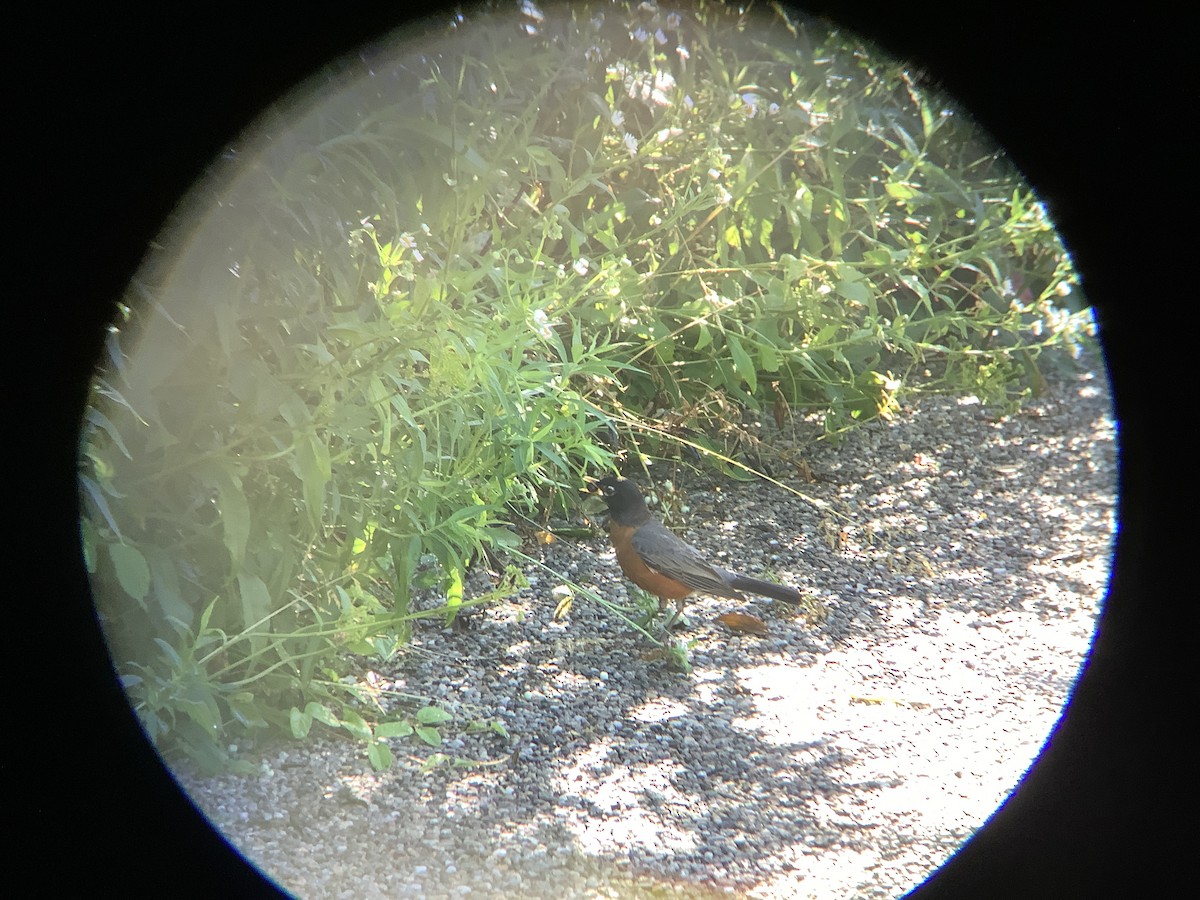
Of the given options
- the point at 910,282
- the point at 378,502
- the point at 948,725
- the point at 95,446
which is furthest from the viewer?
the point at 910,282

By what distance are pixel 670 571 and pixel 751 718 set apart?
20.7 inches

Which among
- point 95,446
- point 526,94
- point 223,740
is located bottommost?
point 223,740

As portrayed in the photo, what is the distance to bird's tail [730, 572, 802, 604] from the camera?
3180mm

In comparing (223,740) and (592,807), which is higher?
(223,740)

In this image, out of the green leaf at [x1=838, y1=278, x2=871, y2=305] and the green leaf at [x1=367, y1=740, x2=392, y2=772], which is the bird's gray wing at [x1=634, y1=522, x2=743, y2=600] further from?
the green leaf at [x1=367, y1=740, x2=392, y2=772]

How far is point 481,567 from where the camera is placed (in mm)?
3561

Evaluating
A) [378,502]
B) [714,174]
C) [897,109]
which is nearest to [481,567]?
[378,502]

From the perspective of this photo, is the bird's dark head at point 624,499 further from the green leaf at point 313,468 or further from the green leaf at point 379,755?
the green leaf at point 313,468

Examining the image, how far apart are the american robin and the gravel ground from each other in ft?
0.59

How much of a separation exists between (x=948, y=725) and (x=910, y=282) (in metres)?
1.56

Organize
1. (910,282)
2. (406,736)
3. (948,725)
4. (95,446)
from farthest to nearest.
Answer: (910,282)
(948,725)
(406,736)
(95,446)

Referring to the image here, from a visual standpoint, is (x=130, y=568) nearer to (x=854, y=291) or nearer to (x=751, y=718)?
(x=751, y=718)

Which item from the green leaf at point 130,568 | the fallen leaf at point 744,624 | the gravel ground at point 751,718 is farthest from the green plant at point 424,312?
the fallen leaf at point 744,624

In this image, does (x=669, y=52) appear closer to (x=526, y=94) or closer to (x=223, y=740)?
(x=526, y=94)
